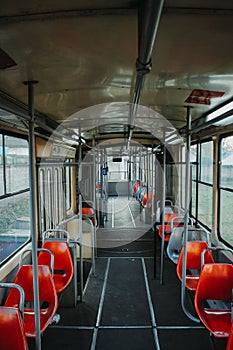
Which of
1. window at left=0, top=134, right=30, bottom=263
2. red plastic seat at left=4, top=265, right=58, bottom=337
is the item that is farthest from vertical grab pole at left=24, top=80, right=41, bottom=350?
window at left=0, top=134, right=30, bottom=263

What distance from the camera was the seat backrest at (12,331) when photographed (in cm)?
170

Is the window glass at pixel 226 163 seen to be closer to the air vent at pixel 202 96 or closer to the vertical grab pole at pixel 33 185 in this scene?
the air vent at pixel 202 96

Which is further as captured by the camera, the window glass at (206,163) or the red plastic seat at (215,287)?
the window glass at (206,163)

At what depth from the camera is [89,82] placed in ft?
6.30

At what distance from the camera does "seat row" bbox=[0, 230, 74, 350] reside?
1.70m

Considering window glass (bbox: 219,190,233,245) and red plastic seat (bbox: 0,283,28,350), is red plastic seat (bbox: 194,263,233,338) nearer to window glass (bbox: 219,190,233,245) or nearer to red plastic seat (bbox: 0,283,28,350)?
window glass (bbox: 219,190,233,245)

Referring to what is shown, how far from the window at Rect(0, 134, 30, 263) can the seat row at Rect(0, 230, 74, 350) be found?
342mm

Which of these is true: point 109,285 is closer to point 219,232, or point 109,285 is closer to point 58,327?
point 58,327

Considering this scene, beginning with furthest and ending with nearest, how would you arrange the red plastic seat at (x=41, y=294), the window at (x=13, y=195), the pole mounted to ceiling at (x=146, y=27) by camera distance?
the window at (x=13, y=195) → the red plastic seat at (x=41, y=294) → the pole mounted to ceiling at (x=146, y=27)

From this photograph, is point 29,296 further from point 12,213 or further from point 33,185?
point 33,185

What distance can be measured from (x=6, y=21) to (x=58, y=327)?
9.19 ft

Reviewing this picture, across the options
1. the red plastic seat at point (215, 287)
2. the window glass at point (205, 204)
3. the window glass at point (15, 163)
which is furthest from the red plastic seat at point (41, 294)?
the window glass at point (205, 204)

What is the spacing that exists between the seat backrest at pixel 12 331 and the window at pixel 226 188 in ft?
8.66

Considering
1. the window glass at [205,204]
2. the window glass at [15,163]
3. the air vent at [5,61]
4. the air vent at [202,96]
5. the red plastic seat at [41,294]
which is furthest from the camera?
the window glass at [205,204]
